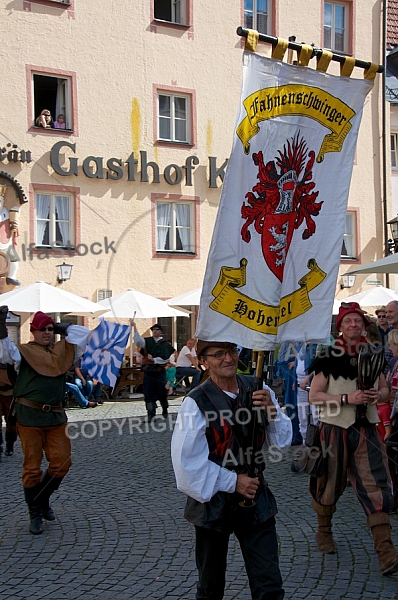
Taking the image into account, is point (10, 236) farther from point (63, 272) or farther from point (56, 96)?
point (56, 96)

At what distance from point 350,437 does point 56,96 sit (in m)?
17.5

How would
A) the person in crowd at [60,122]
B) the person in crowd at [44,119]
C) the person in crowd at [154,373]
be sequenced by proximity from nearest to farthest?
1. the person in crowd at [154,373]
2. the person in crowd at [44,119]
3. the person in crowd at [60,122]

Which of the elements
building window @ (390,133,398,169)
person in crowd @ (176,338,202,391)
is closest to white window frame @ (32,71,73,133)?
person in crowd @ (176,338,202,391)

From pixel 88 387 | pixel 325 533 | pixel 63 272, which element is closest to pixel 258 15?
pixel 63 272

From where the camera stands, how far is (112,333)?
1134 cm

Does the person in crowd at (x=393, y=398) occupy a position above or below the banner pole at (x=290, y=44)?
below

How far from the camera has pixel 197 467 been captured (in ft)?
12.7

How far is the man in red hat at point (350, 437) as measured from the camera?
557 centimetres

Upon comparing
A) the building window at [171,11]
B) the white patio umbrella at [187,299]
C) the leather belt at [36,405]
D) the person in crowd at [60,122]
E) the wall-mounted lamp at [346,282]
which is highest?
the building window at [171,11]

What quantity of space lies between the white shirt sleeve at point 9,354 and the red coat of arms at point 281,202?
11.8 feet

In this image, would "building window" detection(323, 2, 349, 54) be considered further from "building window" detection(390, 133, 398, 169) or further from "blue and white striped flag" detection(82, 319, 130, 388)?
"blue and white striped flag" detection(82, 319, 130, 388)

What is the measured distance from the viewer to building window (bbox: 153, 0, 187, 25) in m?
22.8

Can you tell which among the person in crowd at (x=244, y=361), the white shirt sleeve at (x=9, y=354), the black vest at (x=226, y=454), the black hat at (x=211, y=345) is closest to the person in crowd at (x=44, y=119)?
the person in crowd at (x=244, y=361)

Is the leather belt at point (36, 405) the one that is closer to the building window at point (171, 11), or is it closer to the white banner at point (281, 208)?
the white banner at point (281, 208)
